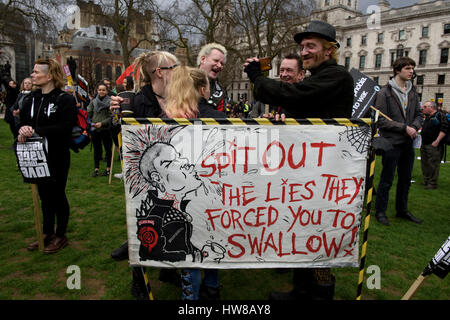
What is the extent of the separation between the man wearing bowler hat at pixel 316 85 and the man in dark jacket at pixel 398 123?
2.59 meters

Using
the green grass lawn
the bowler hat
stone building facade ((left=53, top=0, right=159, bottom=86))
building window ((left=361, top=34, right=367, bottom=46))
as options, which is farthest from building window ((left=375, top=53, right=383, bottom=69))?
the bowler hat

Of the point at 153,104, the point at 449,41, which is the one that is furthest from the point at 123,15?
the point at 449,41

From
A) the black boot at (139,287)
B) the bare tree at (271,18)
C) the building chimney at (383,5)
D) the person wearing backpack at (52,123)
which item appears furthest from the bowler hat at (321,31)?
the building chimney at (383,5)

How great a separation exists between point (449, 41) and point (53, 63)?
67184mm

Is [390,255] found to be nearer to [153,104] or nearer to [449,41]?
[153,104]

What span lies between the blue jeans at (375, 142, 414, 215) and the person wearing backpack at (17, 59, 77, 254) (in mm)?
4304

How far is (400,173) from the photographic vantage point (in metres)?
5.02

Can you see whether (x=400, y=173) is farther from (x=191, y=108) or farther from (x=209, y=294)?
A: (x=191, y=108)

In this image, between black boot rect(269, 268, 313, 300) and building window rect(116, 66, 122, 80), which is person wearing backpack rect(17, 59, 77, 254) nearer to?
black boot rect(269, 268, 313, 300)

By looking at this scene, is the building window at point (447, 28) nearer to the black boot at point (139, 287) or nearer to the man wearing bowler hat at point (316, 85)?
the man wearing bowler hat at point (316, 85)

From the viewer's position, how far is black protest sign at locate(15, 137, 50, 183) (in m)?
3.46

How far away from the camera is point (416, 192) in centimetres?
710

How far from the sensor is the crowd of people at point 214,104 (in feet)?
8.06

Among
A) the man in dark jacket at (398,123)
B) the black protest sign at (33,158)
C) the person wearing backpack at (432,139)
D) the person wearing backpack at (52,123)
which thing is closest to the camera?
the black protest sign at (33,158)
